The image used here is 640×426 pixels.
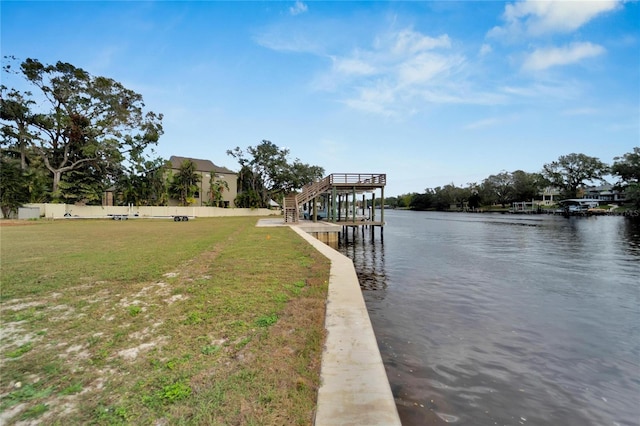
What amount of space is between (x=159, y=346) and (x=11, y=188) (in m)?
36.7

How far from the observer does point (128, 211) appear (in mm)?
38562

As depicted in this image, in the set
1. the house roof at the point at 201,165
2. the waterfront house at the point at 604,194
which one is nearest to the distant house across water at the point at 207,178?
the house roof at the point at 201,165

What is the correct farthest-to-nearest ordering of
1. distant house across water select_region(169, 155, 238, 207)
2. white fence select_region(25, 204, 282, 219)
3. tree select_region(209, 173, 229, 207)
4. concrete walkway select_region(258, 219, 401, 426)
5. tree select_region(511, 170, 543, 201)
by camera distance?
tree select_region(511, 170, 543, 201) < tree select_region(209, 173, 229, 207) < distant house across water select_region(169, 155, 238, 207) < white fence select_region(25, 204, 282, 219) < concrete walkway select_region(258, 219, 401, 426)

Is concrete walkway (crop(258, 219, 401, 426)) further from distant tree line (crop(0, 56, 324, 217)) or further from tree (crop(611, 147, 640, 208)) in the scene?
tree (crop(611, 147, 640, 208))

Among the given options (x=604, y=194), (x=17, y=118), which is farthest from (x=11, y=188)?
(x=604, y=194)

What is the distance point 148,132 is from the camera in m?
39.1

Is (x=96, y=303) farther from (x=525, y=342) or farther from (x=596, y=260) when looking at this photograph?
(x=596, y=260)

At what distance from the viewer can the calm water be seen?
3.67 meters

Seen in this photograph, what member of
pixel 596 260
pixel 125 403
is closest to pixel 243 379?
pixel 125 403

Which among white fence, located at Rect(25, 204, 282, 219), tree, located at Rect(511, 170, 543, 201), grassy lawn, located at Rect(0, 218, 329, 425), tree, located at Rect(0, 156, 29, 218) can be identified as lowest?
grassy lawn, located at Rect(0, 218, 329, 425)

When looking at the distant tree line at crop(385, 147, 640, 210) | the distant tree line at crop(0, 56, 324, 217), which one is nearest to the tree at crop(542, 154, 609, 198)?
the distant tree line at crop(385, 147, 640, 210)

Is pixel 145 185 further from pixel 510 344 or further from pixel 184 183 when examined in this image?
pixel 510 344

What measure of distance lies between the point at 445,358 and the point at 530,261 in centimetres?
1186

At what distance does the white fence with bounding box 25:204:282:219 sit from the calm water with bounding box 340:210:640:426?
114ft
